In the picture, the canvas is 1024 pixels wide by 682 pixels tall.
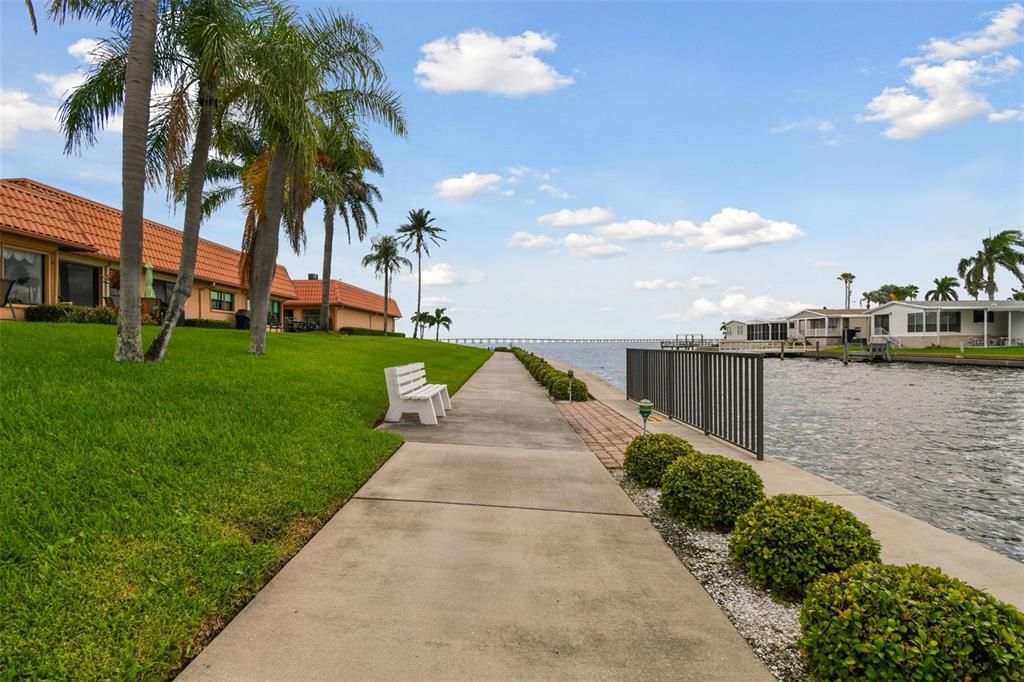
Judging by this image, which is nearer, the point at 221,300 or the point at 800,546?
the point at 800,546

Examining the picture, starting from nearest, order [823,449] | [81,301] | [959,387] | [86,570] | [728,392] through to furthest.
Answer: [86,570], [728,392], [823,449], [81,301], [959,387]

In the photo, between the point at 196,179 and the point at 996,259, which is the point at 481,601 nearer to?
the point at 196,179

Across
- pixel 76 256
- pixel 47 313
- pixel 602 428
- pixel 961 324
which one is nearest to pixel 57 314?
pixel 47 313

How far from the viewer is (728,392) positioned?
8375mm

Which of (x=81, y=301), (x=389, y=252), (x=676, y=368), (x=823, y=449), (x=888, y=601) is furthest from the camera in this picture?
(x=389, y=252)

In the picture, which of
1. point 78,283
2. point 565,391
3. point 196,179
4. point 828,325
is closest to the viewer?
point 196,179

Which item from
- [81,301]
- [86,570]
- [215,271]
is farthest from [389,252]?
[86,570]

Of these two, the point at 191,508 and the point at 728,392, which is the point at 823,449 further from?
the point at 191,508

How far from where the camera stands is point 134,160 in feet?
29.2

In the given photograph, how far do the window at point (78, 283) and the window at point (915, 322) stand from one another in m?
65.4

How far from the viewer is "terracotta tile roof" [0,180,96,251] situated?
16.2 metres

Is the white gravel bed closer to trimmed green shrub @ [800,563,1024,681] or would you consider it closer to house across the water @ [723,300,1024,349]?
trimmed green shrub @ [800,563,1024,681]

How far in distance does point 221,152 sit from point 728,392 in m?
14.3

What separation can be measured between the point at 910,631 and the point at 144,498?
5138 mm
